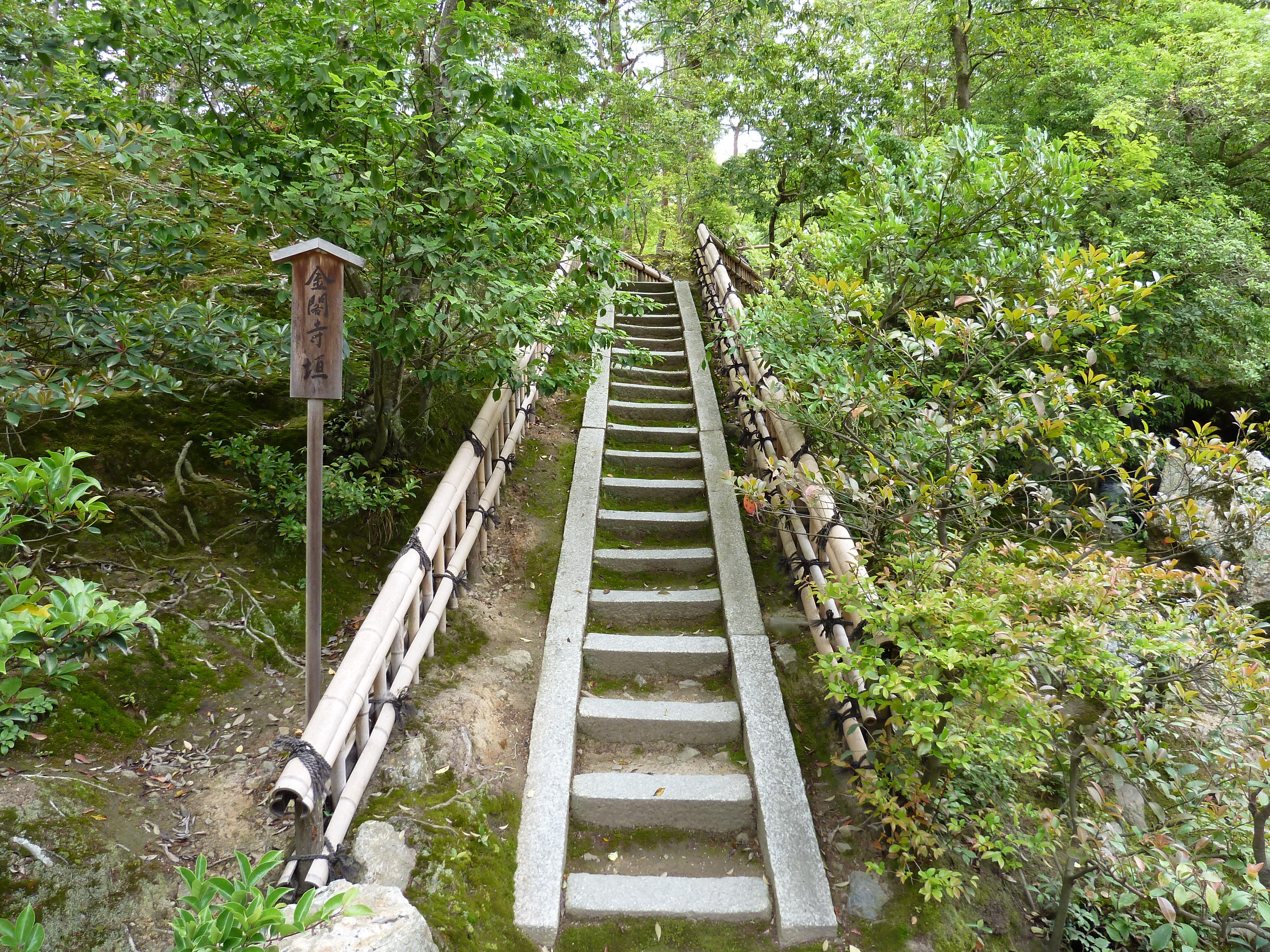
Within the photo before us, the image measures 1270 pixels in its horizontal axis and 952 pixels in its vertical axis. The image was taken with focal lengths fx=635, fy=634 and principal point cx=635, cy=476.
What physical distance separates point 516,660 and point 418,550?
38.1 inches

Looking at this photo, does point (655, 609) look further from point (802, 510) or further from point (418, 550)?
point (418, 550)

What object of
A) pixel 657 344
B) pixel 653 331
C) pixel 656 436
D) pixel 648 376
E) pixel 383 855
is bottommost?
pixel 383 855

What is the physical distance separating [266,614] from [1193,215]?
375 inches

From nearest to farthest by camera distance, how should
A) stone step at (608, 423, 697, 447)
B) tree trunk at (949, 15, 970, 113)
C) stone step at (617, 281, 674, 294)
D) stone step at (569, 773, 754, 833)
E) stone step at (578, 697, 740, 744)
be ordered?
1. stone step at (569, 773, 754, 833)
2. stone step at (578, 697, 740, 744)
3. stone step at (608, 423, 697, 447)
4. tree trunk at (949, 15, 970, 113)
5. stone step at (617, 281, 674, 294)

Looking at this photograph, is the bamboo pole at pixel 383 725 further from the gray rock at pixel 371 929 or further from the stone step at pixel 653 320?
the stone step at pixel 653 320

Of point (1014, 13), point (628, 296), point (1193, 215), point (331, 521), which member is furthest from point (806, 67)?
point (331, 521)

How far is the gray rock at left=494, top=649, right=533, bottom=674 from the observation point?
3721 mm

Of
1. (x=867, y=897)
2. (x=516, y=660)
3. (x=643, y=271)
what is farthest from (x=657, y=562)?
(x=643, y=271)

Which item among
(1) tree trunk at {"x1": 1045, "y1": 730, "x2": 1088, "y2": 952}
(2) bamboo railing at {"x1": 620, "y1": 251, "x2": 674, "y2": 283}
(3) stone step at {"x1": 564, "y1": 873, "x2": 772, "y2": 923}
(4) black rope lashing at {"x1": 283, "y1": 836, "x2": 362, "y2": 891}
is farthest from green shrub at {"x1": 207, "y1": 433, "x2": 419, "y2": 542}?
(2) bamboo railing at {"x1": 620, "y1": 251, "x2": 674, "y2": 283}

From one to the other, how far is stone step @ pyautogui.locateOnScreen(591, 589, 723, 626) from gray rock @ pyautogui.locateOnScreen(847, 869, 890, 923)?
5.59 feet

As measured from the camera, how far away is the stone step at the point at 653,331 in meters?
8.30

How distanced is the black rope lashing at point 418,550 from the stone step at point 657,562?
1.47 metres

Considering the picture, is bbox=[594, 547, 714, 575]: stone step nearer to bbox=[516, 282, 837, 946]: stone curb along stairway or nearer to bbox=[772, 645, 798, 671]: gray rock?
bbox=[516, 282, 837, 946]: stone curb along stairway

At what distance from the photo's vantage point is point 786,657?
3824 mm
